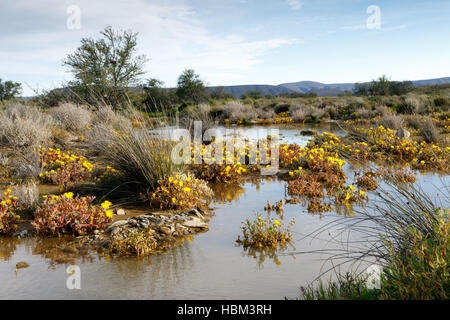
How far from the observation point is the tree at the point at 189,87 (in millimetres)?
39766

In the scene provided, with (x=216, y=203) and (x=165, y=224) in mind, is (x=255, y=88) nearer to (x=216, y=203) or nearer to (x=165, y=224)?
(x=216, y=203)

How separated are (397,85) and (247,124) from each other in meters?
27.1

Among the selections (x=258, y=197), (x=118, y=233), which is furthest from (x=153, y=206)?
(x=258, y=197)

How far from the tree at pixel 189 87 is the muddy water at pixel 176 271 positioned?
35594mm

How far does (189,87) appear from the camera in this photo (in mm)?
40750

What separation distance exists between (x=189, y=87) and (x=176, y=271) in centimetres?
3851

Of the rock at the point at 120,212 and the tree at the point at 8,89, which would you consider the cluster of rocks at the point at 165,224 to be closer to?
the rock at the point at 120,212

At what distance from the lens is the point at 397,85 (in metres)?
40.8

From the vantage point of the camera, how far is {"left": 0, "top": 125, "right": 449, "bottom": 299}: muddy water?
3.30 m

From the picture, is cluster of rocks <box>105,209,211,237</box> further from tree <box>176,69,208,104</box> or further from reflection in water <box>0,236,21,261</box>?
tree <box>176,69,208,104</box>
